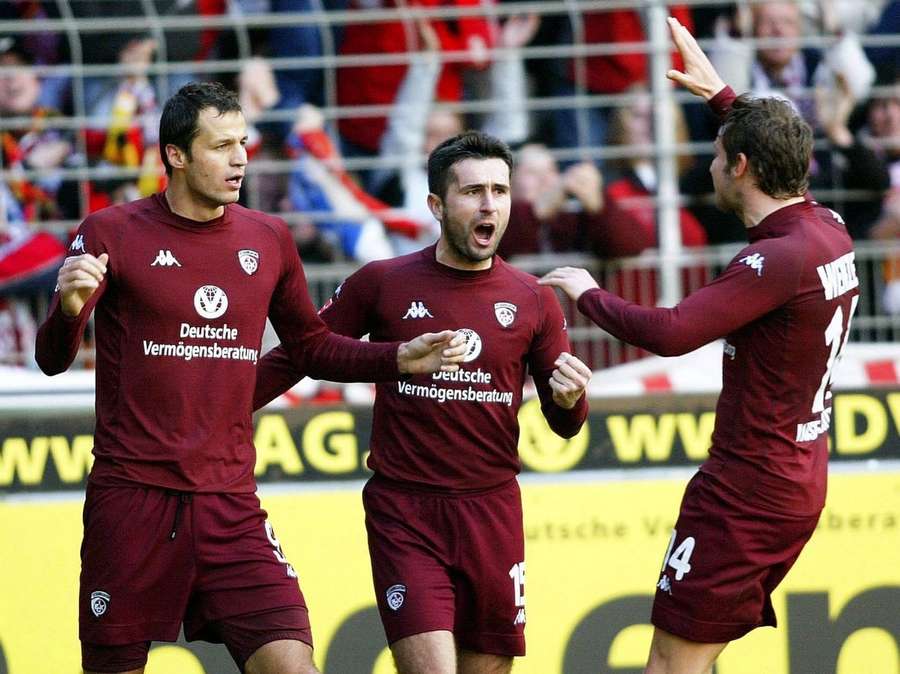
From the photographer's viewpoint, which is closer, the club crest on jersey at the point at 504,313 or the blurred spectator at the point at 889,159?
the club crest on jersey at the point at 504,313

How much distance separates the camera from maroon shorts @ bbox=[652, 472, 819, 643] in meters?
5.66

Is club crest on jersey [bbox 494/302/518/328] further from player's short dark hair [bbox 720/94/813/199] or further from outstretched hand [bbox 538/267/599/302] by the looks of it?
player's short dark hair [bbox 720/94/813/199]

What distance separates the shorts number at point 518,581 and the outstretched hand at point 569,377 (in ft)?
2.39

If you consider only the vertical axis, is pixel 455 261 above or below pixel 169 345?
above

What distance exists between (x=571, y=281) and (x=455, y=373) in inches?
23.0

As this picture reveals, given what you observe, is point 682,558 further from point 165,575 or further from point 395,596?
point 165,575

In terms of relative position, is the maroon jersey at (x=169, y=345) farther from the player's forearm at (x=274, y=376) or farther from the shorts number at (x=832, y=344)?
the shorts number at (x=832, y=344)

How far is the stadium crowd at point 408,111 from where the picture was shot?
9.11m

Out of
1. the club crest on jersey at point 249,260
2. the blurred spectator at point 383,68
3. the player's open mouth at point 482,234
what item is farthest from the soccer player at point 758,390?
the blurred spectator at point 383,68

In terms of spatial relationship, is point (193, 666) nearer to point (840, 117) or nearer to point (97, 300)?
point (97, 300)

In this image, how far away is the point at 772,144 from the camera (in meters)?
5.59

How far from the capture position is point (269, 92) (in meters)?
9.24

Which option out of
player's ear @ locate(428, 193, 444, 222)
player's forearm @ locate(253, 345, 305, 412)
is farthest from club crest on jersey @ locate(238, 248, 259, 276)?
player's ear @ locate(428, 193, 444, 222)

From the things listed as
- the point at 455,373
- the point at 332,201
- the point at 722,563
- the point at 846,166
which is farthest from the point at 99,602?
the point at 846,166
